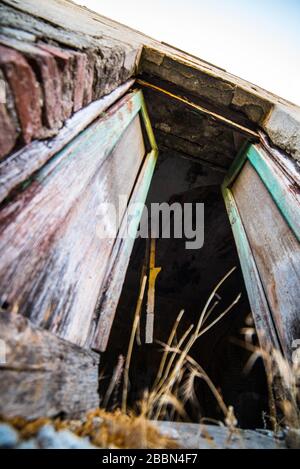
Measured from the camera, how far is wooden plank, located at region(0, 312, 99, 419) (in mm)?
565

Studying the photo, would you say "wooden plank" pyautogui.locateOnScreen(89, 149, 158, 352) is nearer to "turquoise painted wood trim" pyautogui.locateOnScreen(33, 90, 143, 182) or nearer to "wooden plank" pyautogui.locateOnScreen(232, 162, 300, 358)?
"turquoise painted wood trim" pyautogui.locateOnScreen(33, 90, 143, 182)

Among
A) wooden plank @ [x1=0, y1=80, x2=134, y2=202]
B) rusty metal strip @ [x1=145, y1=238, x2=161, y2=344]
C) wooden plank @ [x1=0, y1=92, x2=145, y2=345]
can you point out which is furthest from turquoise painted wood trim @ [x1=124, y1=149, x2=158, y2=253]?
wooden plank @ [x1=0, y1=80, x2=134, y2=202]

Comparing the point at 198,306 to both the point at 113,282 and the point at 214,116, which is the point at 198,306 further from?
the point at 113,282

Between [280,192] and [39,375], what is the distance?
1595mm

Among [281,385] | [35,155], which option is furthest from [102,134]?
[281,385]

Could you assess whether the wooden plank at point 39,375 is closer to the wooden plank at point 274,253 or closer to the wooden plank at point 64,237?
the wooden plank at point 64,237

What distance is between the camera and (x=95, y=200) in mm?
1253

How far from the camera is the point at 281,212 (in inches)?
61.7

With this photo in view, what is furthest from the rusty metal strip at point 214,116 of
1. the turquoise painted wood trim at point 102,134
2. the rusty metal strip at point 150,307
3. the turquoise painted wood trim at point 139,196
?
the rusty metal strip at point 150,307

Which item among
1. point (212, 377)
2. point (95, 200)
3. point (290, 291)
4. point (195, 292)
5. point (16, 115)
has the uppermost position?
point (16, 115)
